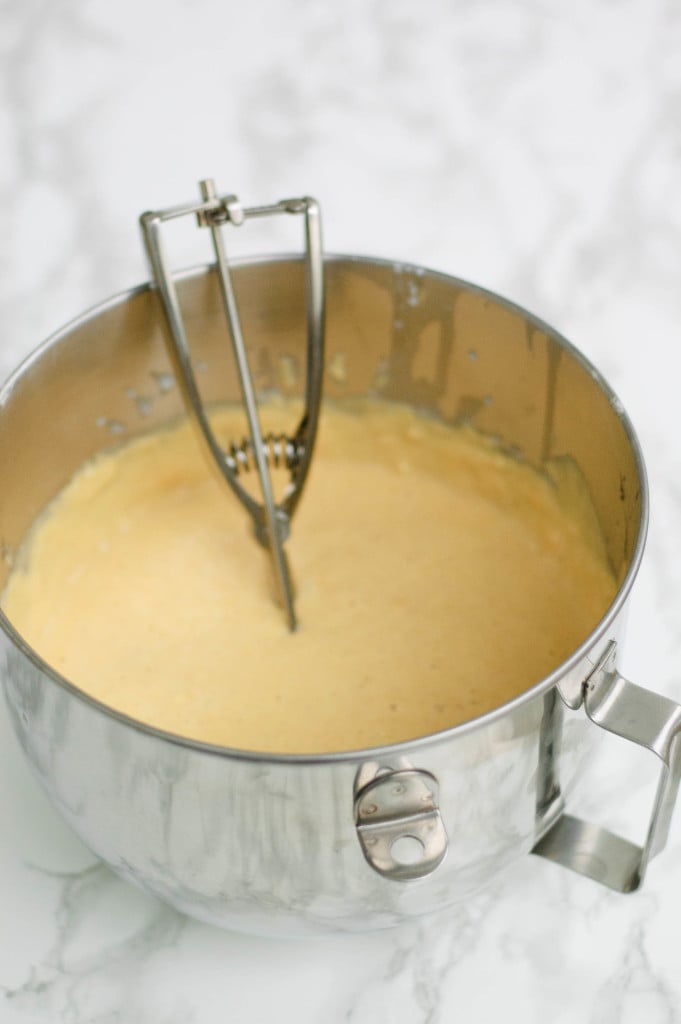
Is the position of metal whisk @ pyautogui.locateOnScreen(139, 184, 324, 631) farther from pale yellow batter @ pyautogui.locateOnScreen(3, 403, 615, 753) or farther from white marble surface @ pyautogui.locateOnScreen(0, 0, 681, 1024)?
white marble surface @ pyautogui.locateOnScreen(0, 0, 681, 1024)

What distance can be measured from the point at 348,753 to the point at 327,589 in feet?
1.13

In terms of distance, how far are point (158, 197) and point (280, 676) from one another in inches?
19.4

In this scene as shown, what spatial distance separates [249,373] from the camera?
832 mm

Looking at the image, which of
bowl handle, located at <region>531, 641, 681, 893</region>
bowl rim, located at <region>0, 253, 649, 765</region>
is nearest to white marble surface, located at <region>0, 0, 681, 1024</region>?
bowl handle, located at <region>531, 641, 681, 893</region>

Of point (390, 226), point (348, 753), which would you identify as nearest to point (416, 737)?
point (348, 753)

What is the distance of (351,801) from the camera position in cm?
54

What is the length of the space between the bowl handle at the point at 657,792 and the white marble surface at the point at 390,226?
0.11ft

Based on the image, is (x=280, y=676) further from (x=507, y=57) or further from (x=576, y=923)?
(x=507, y=57)

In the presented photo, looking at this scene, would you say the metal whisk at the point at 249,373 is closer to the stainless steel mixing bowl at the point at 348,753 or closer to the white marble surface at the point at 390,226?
the stainless steel mixing bowl at the point at 348,753

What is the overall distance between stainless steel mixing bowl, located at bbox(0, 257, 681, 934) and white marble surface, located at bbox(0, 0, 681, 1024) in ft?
0.20

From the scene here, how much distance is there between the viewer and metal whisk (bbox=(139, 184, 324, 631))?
2.51 ft

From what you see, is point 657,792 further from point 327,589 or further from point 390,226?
point 390,226

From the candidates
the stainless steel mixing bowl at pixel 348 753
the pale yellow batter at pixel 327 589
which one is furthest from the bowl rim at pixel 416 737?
the pale yellow batter at pixel 327 589

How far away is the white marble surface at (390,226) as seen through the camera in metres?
0.68
